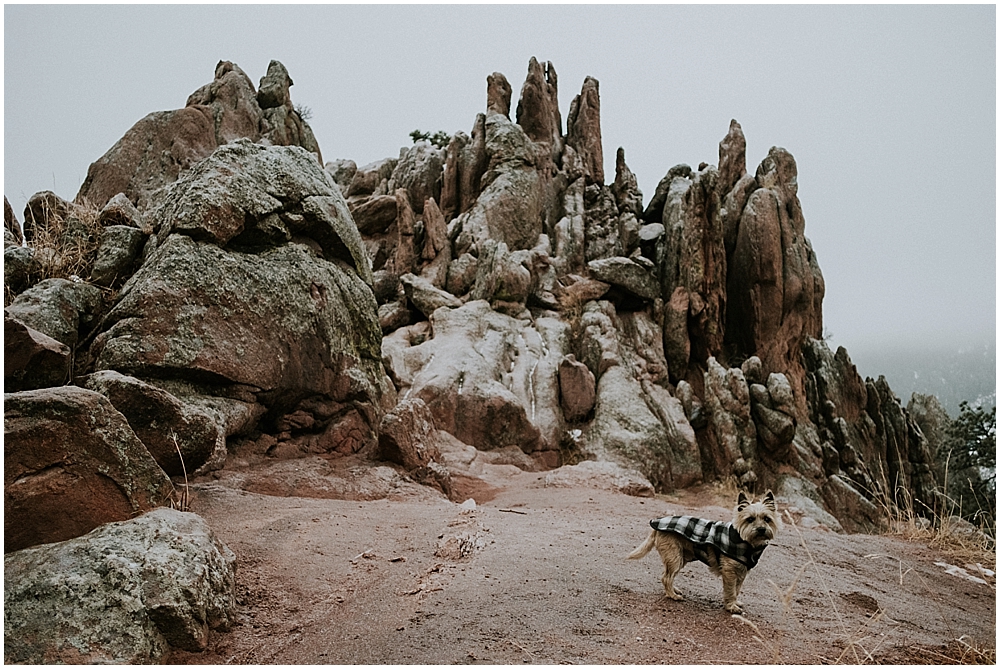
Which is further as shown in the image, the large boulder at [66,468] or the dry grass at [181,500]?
the dry grass at [181,500]

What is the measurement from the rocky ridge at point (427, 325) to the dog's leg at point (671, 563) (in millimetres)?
3562

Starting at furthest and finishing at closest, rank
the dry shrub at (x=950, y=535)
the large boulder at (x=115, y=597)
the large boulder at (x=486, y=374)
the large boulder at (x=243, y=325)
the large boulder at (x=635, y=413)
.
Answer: the large boulder at (x=635, y=413)
the large boulder at (x=486, y=374)
the large boulder at (x=243, y=325)
the dry shrub at (x=950, y=535)
the large boulder at (x=115, y=597)

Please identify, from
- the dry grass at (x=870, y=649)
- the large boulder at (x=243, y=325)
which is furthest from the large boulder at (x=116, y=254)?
the dry grass at (x=870, y=649)

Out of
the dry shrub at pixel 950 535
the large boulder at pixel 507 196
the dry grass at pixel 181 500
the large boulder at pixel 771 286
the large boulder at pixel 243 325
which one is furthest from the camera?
the large boulder at pixel 507 196

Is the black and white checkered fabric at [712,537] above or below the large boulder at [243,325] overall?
below

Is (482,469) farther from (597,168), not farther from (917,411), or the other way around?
(917,411)

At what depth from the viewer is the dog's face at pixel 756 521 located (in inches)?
134

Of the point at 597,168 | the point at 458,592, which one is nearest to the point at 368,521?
the point at 458,592

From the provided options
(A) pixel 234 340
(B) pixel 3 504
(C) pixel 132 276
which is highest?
(C) pixel 132 276

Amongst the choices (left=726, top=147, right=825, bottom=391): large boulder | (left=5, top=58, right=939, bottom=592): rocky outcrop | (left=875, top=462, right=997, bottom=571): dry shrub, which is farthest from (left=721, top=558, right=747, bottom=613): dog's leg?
(left=726, top=147, right=825, bottom=391): large boulder

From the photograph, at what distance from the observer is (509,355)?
55.2 ft

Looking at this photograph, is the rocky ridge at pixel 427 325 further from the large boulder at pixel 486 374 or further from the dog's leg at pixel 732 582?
the dog's leg at pixel 732 582

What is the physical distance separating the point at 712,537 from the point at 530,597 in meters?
1.15

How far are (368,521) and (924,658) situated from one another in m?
4.28
